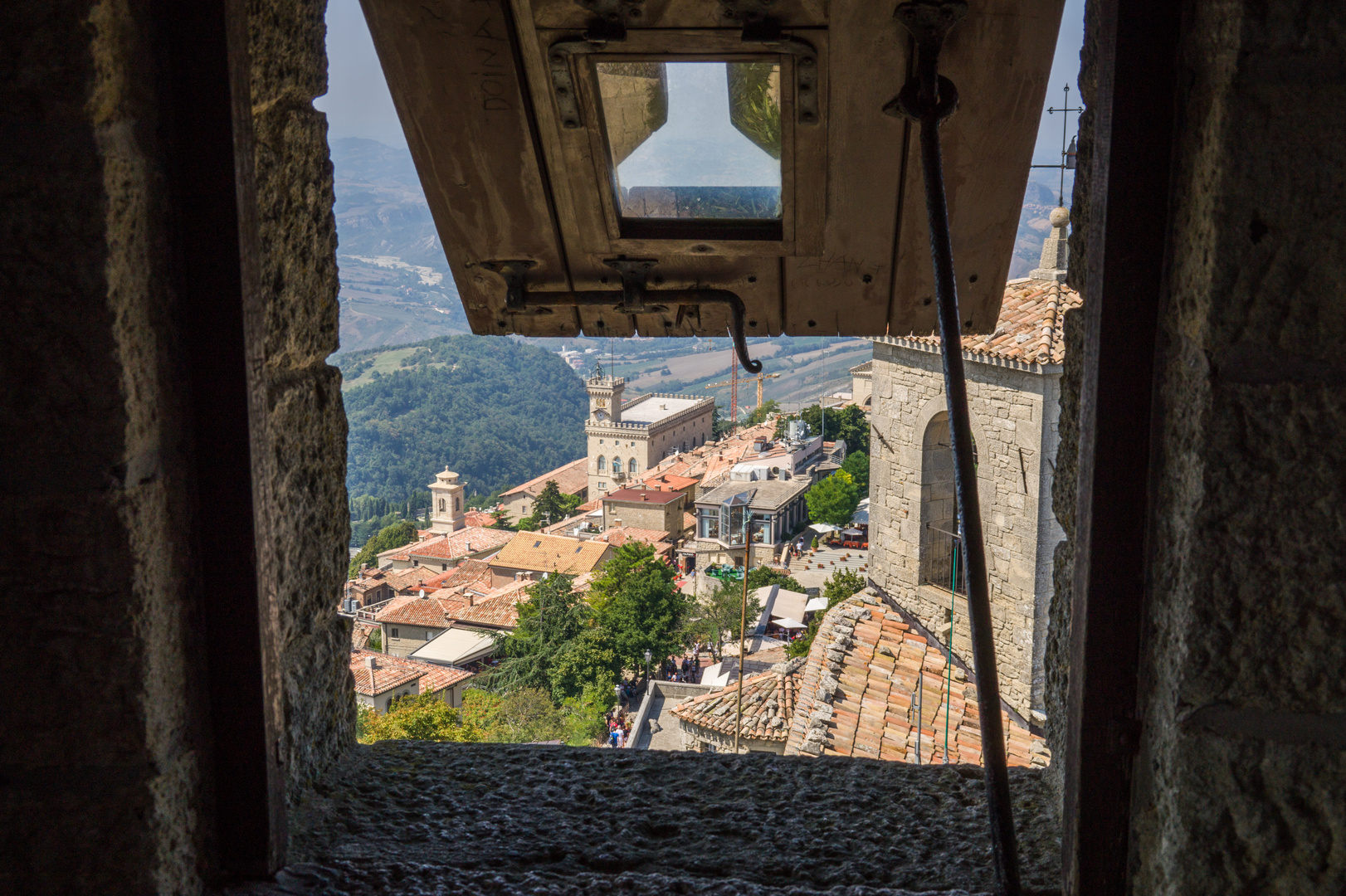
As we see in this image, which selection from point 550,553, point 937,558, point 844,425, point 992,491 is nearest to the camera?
point 992,491

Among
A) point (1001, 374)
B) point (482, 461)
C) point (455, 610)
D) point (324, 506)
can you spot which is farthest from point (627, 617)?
point (482, 461)

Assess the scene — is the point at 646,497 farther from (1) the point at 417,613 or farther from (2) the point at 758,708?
(2) the point at 758,708

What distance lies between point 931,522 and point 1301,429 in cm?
978

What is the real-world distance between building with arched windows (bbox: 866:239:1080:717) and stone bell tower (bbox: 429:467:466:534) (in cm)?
3181

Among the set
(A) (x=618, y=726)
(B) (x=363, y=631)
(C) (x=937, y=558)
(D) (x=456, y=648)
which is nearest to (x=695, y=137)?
(C) (x=937, y=558)

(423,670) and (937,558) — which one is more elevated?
(937,558)

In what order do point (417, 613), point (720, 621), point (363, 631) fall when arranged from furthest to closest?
1. point (363, 631)
2. point (417, 613)
3. point (720, 621)

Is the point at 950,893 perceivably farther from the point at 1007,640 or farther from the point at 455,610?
the point at 455,610

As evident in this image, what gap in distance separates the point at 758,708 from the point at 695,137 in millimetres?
10465

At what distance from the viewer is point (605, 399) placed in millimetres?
44969

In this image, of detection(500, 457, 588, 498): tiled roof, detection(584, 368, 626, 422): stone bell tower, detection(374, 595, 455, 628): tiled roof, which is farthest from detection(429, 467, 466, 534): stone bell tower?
detection(374, 595, 455, 628): tiled roof

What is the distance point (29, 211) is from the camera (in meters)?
0.80

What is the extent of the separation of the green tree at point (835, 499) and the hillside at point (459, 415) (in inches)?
1106

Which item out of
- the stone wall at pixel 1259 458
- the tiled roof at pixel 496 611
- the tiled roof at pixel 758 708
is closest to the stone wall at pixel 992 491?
the tiled roof at pixel 758 708
